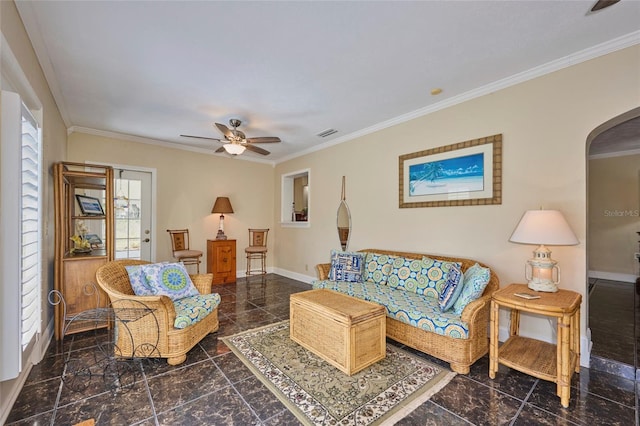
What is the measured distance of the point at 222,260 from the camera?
5598 mm

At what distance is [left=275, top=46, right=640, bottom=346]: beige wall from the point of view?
2490 mm

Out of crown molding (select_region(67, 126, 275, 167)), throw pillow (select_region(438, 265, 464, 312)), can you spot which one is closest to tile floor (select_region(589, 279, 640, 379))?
throw pillow (select_region(438, 265, 464, 312))

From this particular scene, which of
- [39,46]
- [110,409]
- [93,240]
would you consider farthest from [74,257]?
[39,46]

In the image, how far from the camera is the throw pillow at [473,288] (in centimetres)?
255

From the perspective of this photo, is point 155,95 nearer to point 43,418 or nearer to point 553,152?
point 43,418

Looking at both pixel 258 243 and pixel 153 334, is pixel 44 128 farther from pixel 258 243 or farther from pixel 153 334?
pixel 258 243

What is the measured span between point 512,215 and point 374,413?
2342mm

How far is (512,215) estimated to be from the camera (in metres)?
2.93

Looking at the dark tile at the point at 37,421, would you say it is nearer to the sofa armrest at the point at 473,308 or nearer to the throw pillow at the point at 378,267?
the sofa armrest at the point at 473,308

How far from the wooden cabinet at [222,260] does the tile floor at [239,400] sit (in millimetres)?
2968

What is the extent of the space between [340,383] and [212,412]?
94 centimetres

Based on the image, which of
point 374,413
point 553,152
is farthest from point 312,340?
point 553,152

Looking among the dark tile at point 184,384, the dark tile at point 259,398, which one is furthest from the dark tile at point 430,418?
the dark tile at point 184,384

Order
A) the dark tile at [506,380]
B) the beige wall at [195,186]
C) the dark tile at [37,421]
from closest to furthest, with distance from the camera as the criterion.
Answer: the dark tile at [37,421], the dark tile at [506,380], the beige wall at [195,186]
